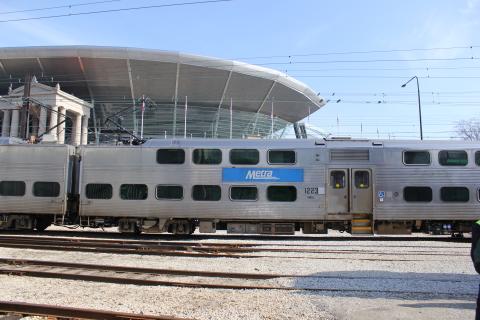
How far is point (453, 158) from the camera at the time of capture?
1783cm

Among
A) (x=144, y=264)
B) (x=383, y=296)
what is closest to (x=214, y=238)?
(x=144, y=264)

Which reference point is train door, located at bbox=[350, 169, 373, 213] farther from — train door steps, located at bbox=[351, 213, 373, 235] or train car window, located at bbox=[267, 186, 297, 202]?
train car window, located at bbox=[267, 186, 297, 202]

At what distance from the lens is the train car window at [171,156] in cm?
1841

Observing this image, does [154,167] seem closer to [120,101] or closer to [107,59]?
[107,59]

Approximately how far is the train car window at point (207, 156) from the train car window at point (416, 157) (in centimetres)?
733

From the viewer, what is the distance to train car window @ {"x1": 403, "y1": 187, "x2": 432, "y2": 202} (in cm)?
1756

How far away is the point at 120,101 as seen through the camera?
185ft

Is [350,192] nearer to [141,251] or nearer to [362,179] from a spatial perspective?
[362,179]

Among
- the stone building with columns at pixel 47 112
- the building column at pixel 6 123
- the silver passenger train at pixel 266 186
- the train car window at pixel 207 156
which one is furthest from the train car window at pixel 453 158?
the building column at pixel 6 123

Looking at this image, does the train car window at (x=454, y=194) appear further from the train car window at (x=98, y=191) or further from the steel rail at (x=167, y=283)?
the train car window at (x=98, y=191)

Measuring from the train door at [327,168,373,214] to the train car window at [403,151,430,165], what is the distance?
5.18 ft

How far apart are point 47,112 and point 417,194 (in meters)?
44.6

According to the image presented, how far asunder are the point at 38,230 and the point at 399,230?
610 inches

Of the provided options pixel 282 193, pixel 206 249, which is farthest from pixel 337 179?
pixel 206 249
